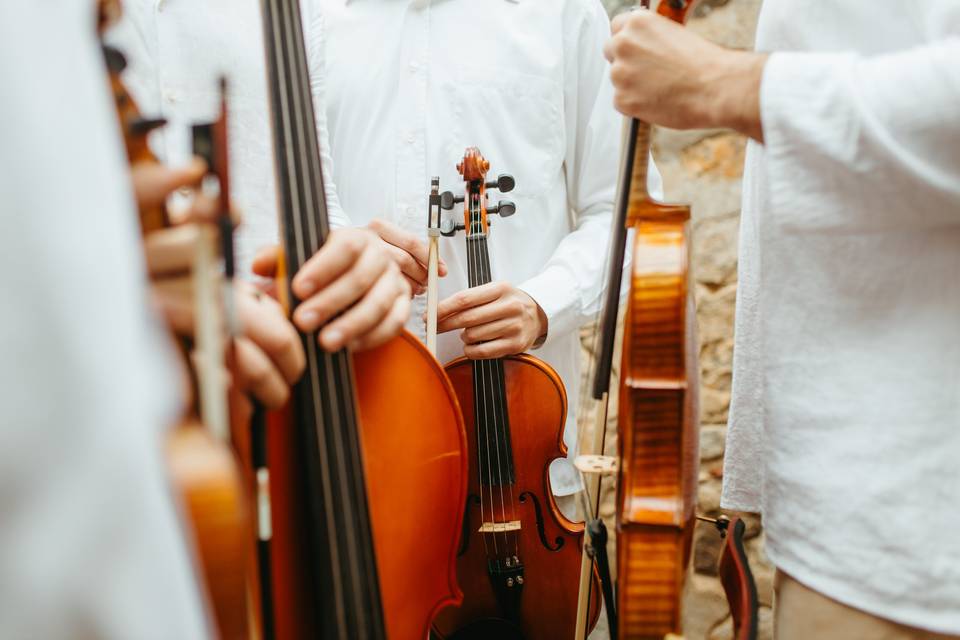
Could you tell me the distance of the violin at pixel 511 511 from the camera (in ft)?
3.49

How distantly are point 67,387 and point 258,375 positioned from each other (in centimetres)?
21

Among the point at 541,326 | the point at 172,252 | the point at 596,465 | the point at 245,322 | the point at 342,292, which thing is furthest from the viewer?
the point at 541,326

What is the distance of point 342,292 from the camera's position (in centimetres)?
60

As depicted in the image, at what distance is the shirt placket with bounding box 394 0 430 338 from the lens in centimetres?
124

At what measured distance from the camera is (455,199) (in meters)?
1.14

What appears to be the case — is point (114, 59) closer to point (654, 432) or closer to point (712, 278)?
point (654, 432)

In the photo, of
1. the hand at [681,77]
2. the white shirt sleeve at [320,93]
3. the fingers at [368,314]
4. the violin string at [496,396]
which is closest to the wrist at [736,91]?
the hand at [681,77]

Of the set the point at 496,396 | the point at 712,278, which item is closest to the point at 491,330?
the point at 496,396

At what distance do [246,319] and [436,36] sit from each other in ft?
3.19

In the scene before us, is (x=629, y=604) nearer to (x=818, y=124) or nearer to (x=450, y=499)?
(x=450, y=499)

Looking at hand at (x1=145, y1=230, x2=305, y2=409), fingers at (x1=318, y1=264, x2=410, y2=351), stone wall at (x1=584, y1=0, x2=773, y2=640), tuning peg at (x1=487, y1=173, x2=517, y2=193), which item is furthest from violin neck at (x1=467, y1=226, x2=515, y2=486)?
stone wall at (x1=584, y1=0, x2=773, y2=640)

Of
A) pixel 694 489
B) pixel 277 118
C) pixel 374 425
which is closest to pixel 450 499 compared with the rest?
pixel 374 425

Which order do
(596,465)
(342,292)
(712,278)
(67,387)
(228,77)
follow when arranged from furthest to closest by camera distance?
1. (712,278)
2. (228,77)
3. (596,465)
4. (342,292)
5. (67,387)

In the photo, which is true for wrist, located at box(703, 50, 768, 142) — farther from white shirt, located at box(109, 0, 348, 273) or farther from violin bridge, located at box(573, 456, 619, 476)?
white shirt, located at box(109, 0, 348, 273)
